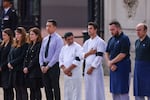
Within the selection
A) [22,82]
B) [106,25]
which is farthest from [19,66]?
[106,25]

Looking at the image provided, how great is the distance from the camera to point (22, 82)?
12.1 meters

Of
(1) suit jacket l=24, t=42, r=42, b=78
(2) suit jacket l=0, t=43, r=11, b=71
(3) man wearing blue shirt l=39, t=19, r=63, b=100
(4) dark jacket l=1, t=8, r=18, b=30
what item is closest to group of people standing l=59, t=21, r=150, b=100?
(3) man wearing blue shirt l=39, t=19, r=63, b=100

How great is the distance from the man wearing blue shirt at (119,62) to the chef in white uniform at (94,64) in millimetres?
448

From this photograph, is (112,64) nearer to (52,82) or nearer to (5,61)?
(52,82)

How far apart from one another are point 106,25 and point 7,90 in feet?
20.2

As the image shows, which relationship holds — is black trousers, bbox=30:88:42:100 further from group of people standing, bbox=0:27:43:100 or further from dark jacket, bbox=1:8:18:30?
dark jacket, bbox=1:8:18:30

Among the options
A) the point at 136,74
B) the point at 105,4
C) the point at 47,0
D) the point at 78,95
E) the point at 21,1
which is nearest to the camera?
the point at 136,74

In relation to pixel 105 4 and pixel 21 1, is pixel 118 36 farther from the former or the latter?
pixel 21 1

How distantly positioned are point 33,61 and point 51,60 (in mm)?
362

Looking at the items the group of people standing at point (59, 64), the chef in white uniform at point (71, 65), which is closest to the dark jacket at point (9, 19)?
the group of people standing at point (59, 64)

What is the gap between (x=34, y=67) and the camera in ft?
39.6

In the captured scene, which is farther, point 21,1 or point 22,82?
point 21,1

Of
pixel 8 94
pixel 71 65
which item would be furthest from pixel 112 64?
pixel 8 94

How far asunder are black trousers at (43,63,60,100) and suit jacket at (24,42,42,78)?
18 cm
